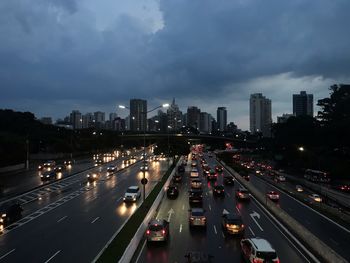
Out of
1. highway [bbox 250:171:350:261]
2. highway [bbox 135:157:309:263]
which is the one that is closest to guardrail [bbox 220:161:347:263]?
highway [bbox 135:157:309:263]

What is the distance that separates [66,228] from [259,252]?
16.3 m

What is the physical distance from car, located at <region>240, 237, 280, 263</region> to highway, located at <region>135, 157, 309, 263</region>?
1.16 m

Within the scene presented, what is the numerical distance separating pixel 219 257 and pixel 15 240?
14.0m

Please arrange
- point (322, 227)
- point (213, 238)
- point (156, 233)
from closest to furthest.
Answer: point (156, 233), point (213, 238), point (322, 227)

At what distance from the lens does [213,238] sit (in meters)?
26.0

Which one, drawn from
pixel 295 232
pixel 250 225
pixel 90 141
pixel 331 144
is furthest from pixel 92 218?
pixel 90 141

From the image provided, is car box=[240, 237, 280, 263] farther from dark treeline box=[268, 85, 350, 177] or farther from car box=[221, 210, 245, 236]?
dark treeline box=[268, 85, 350, 177]

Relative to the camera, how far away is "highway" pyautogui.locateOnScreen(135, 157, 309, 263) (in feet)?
71.5

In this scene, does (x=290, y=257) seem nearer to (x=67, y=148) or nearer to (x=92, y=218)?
(x=92, y=218)

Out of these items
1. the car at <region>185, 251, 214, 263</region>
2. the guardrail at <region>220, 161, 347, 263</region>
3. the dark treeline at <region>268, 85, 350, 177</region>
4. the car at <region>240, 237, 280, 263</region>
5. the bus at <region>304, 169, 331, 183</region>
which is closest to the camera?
the car at <region>185, 251, 214, 263</region>

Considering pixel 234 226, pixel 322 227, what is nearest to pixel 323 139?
pixel 322 227

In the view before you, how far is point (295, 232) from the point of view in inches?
1086

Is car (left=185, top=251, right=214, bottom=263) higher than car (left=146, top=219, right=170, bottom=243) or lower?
higher

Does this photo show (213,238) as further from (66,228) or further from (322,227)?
(322,227)
